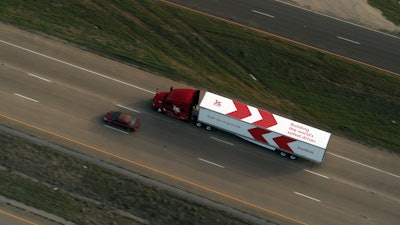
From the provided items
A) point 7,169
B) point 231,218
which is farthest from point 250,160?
Result: point 7,169

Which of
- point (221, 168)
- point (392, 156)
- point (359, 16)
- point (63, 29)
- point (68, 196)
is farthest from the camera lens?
point (359, 16)

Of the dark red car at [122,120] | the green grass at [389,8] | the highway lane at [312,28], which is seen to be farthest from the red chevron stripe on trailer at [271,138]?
the green grass at [389,8]

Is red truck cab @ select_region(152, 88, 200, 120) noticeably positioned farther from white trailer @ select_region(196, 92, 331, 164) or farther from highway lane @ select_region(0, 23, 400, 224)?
white trailer @ select_region(196, 92, 331, 164)

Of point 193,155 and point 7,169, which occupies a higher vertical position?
point 193,155

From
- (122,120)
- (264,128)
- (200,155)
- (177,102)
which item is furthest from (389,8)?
(122,120)

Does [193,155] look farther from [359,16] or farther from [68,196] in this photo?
[359,16]

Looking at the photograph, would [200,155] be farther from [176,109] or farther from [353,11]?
[353,11]

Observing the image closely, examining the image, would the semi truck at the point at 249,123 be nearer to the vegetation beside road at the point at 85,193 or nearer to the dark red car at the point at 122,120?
the dark red car at the point at 122,120

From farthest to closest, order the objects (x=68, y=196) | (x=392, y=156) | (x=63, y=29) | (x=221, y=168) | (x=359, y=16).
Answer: (x=359, y=16) → (x=63, y=29) → (x=392, y=156) → (x=221, y=168) → (x=68, y=196)

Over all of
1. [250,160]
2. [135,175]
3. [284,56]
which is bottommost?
[135,175]
